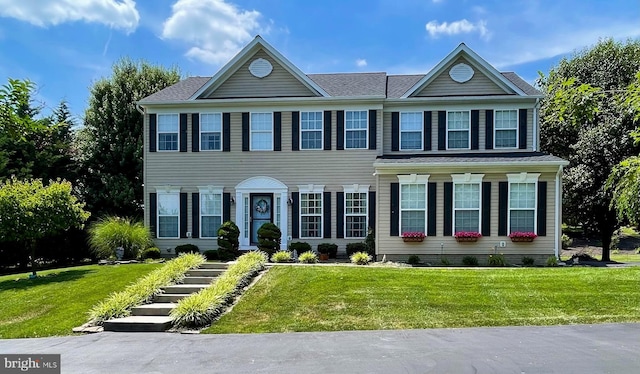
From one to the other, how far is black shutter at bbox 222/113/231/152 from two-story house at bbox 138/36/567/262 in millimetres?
40

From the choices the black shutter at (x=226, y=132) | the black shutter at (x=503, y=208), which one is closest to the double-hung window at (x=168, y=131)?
the black shutter at (x=226, y=132)

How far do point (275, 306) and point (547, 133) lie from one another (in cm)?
2192

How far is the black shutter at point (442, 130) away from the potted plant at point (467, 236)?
3.52 meters

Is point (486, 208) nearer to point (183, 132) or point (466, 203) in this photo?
point (466, 203)

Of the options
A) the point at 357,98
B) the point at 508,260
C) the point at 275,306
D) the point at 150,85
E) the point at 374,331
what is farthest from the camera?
the point at 150,85

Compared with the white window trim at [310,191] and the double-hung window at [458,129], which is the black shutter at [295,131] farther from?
the double-hung window at [458,129]

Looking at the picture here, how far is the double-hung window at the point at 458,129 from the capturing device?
1714 cm

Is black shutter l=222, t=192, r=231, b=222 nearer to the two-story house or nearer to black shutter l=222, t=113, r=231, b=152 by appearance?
the two-story house

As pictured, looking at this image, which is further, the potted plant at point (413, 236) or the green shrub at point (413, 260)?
the potted plant at point (413, 236)

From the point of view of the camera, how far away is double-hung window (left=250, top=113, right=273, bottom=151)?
57.5 ft

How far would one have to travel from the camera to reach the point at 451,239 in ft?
51.2

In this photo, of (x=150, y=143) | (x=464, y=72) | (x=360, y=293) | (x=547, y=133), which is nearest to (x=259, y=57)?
(x=150, y=143)

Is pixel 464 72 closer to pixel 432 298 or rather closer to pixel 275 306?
pixel 432 298

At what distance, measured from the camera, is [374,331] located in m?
8.15
